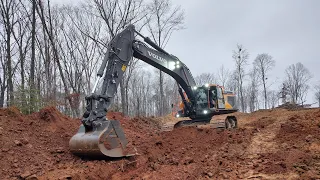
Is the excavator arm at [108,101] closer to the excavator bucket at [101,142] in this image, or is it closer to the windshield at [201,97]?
the excavator bucket at [101,142]

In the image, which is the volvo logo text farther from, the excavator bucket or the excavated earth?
the excavator bucket

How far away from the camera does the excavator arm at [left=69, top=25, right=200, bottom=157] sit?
7.89m

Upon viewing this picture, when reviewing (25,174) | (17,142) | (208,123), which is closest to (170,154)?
(208,123)

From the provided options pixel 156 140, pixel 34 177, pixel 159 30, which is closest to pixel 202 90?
pixel 156 140

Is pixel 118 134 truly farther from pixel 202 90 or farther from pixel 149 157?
pixel 202 90

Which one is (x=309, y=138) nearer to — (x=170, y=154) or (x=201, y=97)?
(x=170, y=154)

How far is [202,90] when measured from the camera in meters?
13.2

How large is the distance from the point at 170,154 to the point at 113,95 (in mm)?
2665

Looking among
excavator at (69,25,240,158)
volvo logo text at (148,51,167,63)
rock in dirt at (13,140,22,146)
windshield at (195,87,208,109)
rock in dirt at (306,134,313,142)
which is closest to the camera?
rock in dirt at (13,140,22,146)

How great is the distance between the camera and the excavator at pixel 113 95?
7.97m

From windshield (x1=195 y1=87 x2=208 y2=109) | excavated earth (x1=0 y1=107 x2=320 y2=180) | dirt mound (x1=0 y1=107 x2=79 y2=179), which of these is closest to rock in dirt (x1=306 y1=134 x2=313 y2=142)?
excavated earth (x1=0 y1=107 x2=320 y2=180)

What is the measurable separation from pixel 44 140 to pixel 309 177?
7.17 m

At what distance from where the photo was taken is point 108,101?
8719mm

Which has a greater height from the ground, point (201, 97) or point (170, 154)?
point (201, 97)
